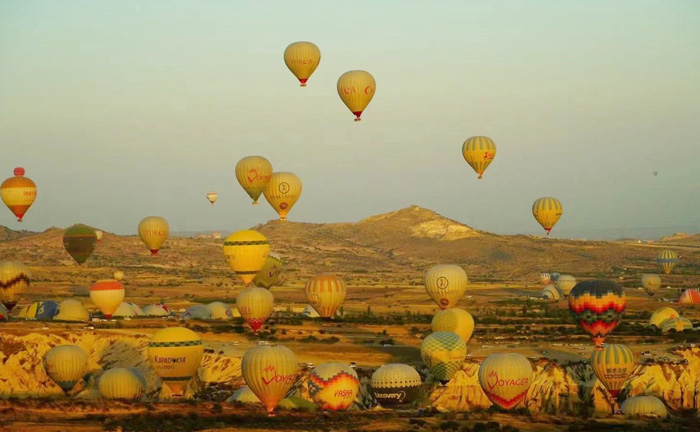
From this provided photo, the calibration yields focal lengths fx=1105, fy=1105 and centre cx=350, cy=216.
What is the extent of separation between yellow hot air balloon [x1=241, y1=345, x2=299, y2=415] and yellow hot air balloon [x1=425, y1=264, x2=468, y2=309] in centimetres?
2358

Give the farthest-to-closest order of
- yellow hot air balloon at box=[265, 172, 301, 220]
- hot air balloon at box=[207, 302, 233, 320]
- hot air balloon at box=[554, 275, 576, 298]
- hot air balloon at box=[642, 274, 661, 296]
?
1. hot air balloon at box=[642, 274, 661, 296]
2. hot air balloon at box=[554, 275, 576, 298]
3. hot air balloon at box=[207, 302, 233, 320]
4. yellow hot air balloon at box=[265, 172, 301, 220]

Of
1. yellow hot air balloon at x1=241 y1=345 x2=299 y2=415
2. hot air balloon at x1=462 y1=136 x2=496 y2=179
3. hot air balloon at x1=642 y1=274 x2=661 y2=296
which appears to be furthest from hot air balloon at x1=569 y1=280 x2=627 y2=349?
hot air balloon at x1=642 y1=274 x2=661 y2=296

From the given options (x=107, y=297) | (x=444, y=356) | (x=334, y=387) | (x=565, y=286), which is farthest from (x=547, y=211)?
(x=334, y=387)

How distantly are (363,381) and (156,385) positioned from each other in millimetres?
12775

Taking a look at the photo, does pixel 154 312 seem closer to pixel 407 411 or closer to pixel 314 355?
pixel 314 355

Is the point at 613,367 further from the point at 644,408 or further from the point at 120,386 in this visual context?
the point at 120,386

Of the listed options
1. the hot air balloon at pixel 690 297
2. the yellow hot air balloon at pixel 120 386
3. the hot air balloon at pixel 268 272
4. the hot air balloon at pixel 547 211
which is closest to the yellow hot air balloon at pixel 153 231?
the hot air balloon at pixel 268 272

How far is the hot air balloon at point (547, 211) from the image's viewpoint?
104375mm

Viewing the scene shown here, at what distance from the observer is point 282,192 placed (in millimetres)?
87938

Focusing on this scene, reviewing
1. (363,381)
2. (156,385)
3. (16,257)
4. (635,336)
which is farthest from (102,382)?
(16,257)

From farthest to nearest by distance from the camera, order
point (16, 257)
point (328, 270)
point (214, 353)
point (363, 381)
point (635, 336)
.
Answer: point (328, 270)
point (16, 257)
point (635, 336)
point (214, 353)
point (363, 381)

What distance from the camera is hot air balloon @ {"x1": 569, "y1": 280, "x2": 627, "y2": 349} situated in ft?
233

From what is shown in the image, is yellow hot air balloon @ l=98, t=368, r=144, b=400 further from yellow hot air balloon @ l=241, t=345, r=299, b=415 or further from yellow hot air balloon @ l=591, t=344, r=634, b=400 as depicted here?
yellow hot air balloon @ l=591, t=344, r=634, b=400

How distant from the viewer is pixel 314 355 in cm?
7125
